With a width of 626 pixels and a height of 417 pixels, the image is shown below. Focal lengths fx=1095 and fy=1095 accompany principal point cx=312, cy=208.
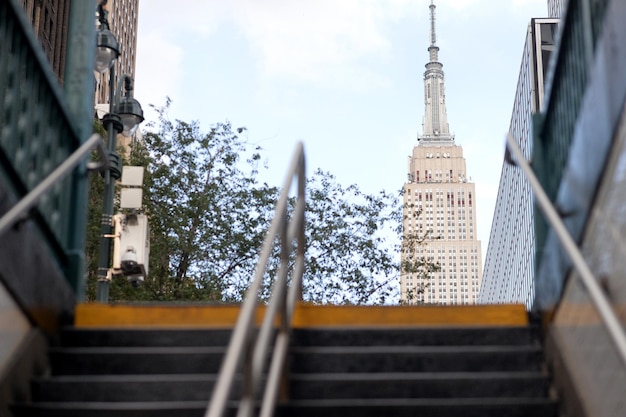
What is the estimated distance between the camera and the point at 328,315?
20.1 ft

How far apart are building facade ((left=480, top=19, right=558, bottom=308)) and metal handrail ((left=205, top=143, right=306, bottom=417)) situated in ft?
173

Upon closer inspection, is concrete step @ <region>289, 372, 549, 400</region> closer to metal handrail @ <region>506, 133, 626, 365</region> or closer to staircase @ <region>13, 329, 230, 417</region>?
staircase @ <region>13, 329, 230, 417</region>

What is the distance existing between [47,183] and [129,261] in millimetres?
9002

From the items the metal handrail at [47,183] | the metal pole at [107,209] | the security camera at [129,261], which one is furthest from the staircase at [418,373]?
the security camera at [129,261]

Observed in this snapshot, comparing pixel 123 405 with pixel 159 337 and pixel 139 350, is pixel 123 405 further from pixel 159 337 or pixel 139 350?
pixel 159 337

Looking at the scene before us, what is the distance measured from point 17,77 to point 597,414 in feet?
11.1

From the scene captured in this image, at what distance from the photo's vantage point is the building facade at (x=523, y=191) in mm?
66750

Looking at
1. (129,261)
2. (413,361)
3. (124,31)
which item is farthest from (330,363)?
(124,31)

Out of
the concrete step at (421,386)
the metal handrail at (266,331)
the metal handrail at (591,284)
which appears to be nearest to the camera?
the metal handrail at (266,331)

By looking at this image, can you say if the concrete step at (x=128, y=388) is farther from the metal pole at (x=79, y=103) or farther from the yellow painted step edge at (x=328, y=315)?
the metal pole at (x=79, y=103)

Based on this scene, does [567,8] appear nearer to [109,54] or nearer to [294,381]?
[294,381]

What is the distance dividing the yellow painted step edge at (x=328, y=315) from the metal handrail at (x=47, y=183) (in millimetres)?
880

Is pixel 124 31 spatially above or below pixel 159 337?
above

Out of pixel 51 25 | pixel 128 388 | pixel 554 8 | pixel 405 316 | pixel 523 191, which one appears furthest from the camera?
pixel 554 8
